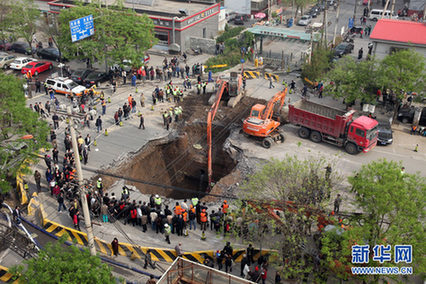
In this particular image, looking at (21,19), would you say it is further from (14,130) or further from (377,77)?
(377,77)

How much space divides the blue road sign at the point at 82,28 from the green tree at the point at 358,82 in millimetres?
23110

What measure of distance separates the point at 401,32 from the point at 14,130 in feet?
116

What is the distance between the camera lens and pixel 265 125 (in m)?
35.4

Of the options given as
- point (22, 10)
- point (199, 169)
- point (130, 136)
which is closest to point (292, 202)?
point (199, 169)

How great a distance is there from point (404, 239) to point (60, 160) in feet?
79.5

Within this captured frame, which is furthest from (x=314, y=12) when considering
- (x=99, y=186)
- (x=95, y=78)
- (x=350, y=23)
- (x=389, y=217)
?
(x=389, y=217)

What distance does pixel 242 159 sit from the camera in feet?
112

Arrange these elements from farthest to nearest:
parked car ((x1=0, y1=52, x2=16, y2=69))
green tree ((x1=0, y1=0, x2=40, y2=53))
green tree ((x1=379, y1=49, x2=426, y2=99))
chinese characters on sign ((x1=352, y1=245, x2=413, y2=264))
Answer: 1. green tree ((x1=0, y1=0, x2=40, y2=53))
2. parked car ((x1=0, y1=52, x2=16, y2=69))
3. green tree ((x1=379, y1=49, x2=426, y2=99))
4. chinese characters on sign ((x1=352, y1=245, x2=413, y2=264))

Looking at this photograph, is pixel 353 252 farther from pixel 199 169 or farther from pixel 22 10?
pixel 22 10

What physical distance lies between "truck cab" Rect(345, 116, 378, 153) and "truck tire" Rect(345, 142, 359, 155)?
23 cm

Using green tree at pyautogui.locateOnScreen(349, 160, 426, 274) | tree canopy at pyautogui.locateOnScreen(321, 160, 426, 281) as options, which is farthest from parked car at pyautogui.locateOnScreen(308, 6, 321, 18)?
green tree at pyautogui.locateOnScreen(349, 160, 426, 274)

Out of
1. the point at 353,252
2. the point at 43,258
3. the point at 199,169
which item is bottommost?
the point at 199,169

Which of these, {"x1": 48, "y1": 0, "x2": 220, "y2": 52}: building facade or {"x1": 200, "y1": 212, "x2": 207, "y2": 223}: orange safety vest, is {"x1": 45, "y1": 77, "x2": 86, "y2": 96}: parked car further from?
{"x1": 200, "y1": 212, "x2": 207, "y2": 223}: orange safety vest

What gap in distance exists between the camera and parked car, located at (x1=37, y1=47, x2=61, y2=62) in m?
53.1
